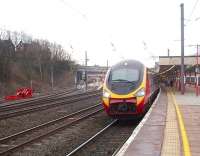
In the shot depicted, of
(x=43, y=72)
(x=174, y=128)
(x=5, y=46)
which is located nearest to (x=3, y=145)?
(x=174, y=128)

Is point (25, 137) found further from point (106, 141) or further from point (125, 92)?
point (125, 92)

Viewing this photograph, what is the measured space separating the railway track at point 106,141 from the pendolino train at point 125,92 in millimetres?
734

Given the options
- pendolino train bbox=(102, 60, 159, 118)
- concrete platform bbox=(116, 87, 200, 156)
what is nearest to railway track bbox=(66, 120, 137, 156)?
pendolino train bbox=(102, 60, 159, 118)

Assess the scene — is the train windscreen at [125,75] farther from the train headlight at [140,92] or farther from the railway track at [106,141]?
the railway track at [106,141]

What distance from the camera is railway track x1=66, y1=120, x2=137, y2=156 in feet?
42.0

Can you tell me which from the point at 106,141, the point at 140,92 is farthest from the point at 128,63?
the point at 106,141

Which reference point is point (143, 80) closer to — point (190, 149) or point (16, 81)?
point (190, 149)

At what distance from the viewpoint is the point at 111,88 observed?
19.3 meters

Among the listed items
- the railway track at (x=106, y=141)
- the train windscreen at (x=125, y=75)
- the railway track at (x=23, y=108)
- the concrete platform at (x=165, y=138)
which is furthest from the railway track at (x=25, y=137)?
the railway track at (x=23, y=108)

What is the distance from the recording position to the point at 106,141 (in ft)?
49.2

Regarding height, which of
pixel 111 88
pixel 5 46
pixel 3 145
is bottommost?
pixel 3 145

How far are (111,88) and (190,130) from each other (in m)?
6.25

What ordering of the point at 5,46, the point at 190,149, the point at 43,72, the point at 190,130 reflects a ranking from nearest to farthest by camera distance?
the point at 190,149 → the point at 190,130 → the point at 5,46 → the point at 43,72

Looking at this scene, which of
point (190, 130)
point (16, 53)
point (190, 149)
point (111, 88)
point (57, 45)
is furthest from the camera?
point (57, 45)
